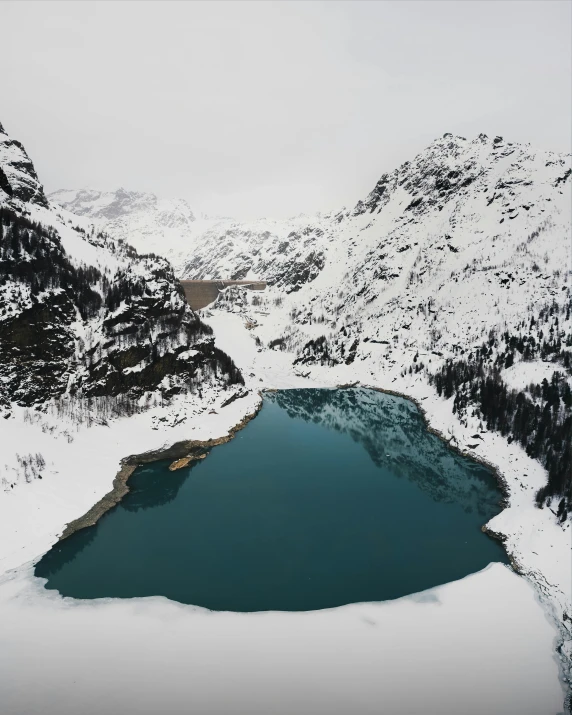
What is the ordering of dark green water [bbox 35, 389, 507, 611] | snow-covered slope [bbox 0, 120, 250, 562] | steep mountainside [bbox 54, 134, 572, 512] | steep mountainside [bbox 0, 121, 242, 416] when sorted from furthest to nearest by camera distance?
steep mountainside [bbox 54, 134, 572, 512] → steep mountainside [bbox 0, 121, 242, 416] → snow-covered slope [bbox 0, 120, 250, 562] → dark green water [bbox 35, 389, 507, 611]

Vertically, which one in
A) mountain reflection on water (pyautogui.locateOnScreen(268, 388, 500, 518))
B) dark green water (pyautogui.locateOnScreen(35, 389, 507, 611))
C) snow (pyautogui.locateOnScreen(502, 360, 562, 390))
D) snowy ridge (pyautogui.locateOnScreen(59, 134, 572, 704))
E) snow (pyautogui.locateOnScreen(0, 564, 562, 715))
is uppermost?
snowy ridge (pyautogui.locateOnScreen(59, 134, 572, 704))

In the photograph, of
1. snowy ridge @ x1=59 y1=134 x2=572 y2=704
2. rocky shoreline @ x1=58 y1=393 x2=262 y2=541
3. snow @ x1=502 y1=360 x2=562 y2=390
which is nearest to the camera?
rocky shoreline @ x1=58 y1=393 x2=262 y2=541

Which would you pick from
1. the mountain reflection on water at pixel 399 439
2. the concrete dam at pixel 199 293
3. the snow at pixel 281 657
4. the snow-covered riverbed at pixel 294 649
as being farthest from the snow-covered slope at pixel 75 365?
the concrete dam at pixel 199 293

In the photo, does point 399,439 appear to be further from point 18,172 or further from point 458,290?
point 18,172

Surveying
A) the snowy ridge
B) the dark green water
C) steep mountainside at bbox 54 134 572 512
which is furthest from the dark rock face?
steep mountainside at bbox 54 134 572 512

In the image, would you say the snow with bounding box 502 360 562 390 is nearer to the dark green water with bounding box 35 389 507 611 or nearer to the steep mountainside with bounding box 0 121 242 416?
the dark green water with bounding box 35 389 507 611

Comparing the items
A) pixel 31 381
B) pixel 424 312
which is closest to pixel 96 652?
pixel 31 381

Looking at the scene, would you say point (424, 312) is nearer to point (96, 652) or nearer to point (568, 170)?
point (568, 170)
